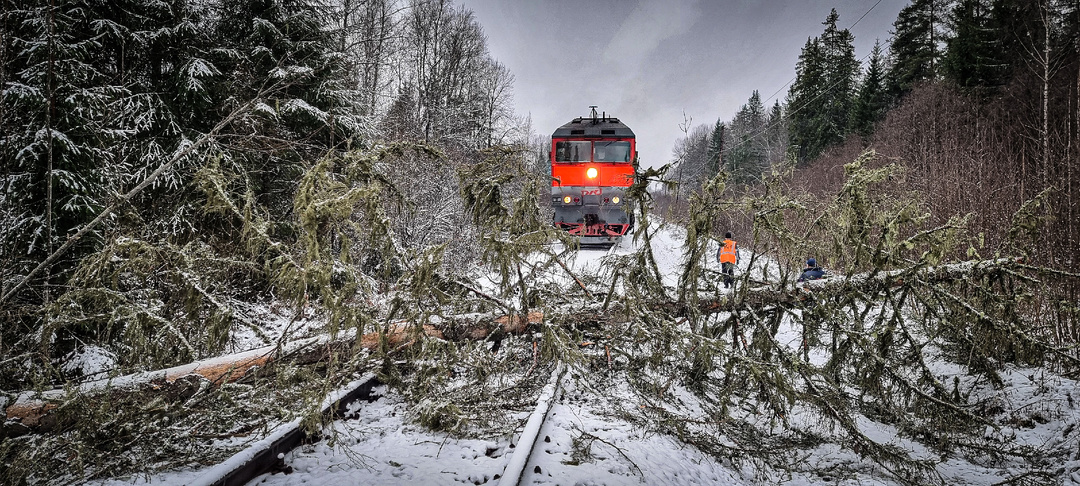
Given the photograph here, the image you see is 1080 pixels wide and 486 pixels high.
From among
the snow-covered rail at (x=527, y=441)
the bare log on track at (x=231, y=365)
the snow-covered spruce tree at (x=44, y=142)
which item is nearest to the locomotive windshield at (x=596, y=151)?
the bare log on track at (x=231, y=365)

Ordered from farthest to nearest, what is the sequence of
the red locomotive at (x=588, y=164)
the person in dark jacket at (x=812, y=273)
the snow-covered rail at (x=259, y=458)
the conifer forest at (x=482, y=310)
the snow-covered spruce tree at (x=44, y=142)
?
the red locomotive at (x=588, y=164)
the snow-covered spruce tree at (x=44, y=142)
the person in dark jacket at (x=812, y=273)
the conifer forest at (x=482, y=310)
the snow-covered rail at (x=259, y=458)

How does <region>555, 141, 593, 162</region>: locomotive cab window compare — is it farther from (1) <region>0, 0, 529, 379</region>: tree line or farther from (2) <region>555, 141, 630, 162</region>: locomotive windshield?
(1) <region>0, 0, 529, 379</region>: tree line

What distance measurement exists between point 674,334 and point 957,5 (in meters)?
35.5

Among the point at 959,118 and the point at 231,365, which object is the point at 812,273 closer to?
the point at 231,365

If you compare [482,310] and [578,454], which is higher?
[482,310]

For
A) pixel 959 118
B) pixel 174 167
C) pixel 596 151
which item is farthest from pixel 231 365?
pixel 959 118

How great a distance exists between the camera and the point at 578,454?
2.71 metres

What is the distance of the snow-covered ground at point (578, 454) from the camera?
2.45 m

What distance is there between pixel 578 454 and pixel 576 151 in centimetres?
1198

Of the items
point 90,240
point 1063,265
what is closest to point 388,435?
point 90,240

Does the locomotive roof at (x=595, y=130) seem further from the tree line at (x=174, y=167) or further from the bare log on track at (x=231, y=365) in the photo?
the bare log on track at (x=231, y=365)

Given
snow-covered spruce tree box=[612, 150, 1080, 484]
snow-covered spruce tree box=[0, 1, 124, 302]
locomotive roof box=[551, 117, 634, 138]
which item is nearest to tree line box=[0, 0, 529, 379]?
snow-covered spruce tree box=[0, 1, 124, 302]

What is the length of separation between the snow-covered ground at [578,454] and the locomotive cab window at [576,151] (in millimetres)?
10730

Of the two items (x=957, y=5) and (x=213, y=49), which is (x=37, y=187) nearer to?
(x=213, y=49)
